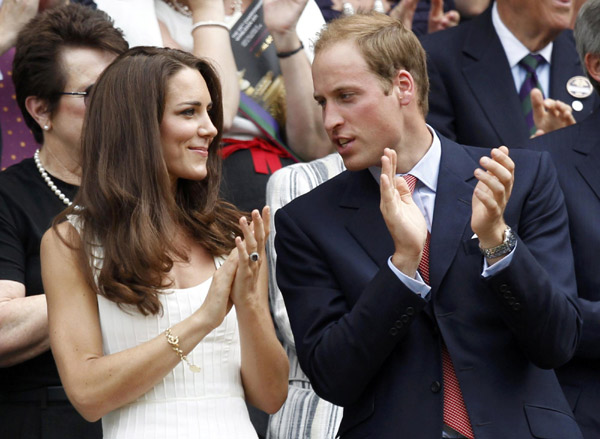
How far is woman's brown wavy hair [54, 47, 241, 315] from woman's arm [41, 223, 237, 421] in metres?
0.08

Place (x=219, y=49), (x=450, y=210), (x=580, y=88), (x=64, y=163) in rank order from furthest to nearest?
1. (x=580, y=88)
2. (x=219, y=49)
3. (x=64, y=163)
4. (x=450, y=210)

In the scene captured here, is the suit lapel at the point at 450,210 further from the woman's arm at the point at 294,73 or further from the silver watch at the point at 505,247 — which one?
the woman's arm at the point at 294,73

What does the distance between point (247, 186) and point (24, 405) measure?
4.71 feet

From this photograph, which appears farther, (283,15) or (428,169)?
(283,15)

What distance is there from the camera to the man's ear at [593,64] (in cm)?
418

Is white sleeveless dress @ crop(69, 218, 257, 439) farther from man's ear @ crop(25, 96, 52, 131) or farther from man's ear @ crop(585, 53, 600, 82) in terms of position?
man's ear @ crop(585, 53, 600, 82)

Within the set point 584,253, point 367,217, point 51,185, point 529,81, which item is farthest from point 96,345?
point 529,81

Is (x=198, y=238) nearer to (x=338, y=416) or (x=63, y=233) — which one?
(x=63, y=233)

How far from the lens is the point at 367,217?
348 centimetres

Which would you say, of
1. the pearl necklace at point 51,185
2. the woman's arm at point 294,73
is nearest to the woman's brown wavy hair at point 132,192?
the pearl necklace at point 51,185

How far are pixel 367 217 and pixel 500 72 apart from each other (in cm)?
198

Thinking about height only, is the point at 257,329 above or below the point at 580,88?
above

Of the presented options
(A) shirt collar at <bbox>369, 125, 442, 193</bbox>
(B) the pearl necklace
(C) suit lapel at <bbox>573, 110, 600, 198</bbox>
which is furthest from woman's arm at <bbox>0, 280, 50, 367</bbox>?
(C) suit lapel at <bbox>573, 110, 600, 198</bbox>

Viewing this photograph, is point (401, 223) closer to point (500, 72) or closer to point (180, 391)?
point (180, 391)
